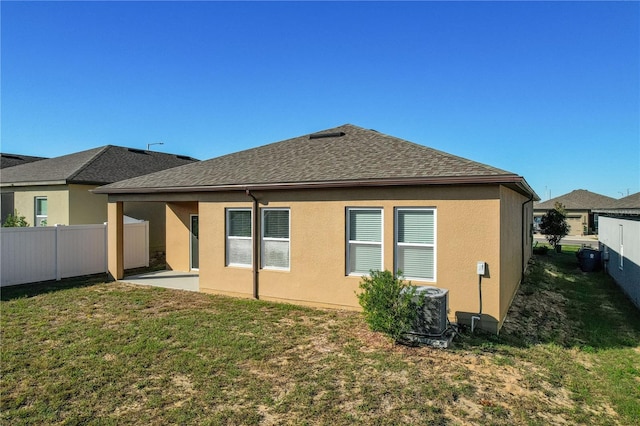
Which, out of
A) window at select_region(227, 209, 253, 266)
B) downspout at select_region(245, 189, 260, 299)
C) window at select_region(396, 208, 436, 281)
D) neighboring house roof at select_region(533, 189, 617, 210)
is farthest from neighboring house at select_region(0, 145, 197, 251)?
neighboring house roof at select_region(533, 189, 617, 210)

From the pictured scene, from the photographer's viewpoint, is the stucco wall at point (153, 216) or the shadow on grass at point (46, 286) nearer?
the shadow on grass at point (46, 286)

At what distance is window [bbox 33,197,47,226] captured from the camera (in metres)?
15.8

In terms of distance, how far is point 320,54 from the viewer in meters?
14.3

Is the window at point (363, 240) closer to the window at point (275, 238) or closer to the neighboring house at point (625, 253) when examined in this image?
the window at point (275, 238)

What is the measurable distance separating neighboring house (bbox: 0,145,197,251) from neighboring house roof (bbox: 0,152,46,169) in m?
4.74

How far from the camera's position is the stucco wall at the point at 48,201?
14.9 metres

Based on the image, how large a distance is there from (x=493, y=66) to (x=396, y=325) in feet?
37.1

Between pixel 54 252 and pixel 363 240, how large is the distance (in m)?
10.6

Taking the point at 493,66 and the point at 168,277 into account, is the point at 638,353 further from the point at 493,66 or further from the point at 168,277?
the point at 168,277

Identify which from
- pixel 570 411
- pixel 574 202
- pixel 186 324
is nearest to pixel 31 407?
pixel 186 324

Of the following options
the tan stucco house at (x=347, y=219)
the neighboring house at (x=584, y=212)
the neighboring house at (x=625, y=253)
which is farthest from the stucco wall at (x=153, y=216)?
the neighboring house at (x=584, y=212)

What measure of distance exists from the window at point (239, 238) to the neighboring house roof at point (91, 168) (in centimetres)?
892

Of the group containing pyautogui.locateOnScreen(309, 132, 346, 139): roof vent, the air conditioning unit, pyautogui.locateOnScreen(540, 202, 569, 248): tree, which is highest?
pyautogui.locateOnScreen(309, 132, 346, 139): roof vent

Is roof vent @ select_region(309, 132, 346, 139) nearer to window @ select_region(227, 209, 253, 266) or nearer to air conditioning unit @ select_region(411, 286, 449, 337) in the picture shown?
window @ select_region(227, 209, 253, 266)
